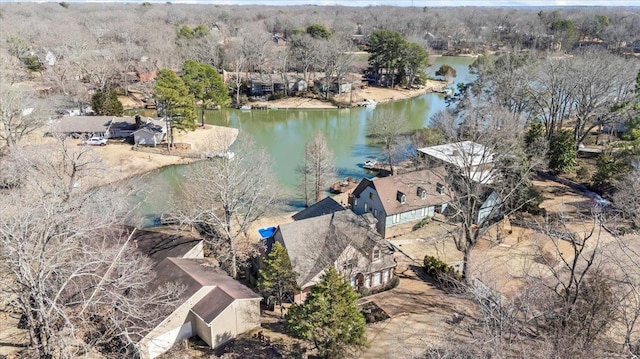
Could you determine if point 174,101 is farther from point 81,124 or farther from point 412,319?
point 412,319

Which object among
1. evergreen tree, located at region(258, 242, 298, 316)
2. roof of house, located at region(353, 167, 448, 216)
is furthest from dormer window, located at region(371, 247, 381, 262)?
roof of house, located at region(353, 167, 448, 216)

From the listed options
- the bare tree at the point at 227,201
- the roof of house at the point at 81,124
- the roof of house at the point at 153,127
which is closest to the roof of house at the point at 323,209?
the bare tree at the point at 227,201

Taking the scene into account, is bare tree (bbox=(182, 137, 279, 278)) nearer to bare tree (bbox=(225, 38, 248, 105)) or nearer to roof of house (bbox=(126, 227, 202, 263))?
roof of house (bbox=(126, 227, 202, 263))

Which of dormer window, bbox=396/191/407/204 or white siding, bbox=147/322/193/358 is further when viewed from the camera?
dormer window, bbox=396/191/407/204

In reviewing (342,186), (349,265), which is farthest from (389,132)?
(349,265)

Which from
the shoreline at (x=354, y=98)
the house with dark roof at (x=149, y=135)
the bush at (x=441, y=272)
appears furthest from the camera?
the shoreline at (x=354, y=98)

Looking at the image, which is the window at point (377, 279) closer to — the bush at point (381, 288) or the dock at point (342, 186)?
the bush at point (381, 288)

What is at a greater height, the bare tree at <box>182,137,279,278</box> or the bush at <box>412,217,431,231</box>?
the bare tree at <box>182,137,279,278</box>
